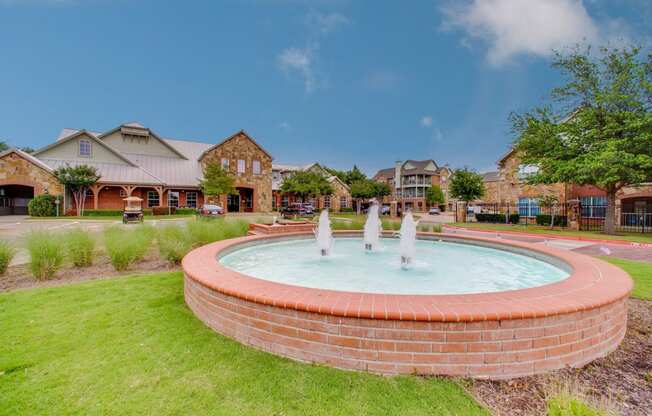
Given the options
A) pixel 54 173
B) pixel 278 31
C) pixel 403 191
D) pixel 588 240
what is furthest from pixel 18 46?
pixel 403 191

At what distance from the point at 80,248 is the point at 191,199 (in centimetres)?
2555

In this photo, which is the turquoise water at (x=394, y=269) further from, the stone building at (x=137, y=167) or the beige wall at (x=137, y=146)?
the beige wall at (x=137, y=146)

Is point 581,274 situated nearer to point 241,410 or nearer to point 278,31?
point 241,410

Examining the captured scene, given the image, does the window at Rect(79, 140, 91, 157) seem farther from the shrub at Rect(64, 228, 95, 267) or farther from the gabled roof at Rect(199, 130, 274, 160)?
the shrub at Rect(64, 228, 95, 267)

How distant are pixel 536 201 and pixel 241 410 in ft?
102

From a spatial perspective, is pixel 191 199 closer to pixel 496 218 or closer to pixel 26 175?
pixel 26 175

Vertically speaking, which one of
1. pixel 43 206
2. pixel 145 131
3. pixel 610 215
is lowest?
pixel 610 215

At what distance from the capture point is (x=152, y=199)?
28.5 m

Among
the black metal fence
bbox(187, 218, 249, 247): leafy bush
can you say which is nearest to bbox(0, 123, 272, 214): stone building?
bbox(187, 218, 249, 247): leafy bush

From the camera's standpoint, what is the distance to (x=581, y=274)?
409 centimetres

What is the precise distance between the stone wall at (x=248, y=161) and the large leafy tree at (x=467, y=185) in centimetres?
2100

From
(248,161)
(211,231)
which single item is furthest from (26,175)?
(211,231)

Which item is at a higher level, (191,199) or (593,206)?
(191,199)

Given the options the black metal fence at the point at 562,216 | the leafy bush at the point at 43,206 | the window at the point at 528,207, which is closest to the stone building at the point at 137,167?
the leafy bush at the point at 43,206
